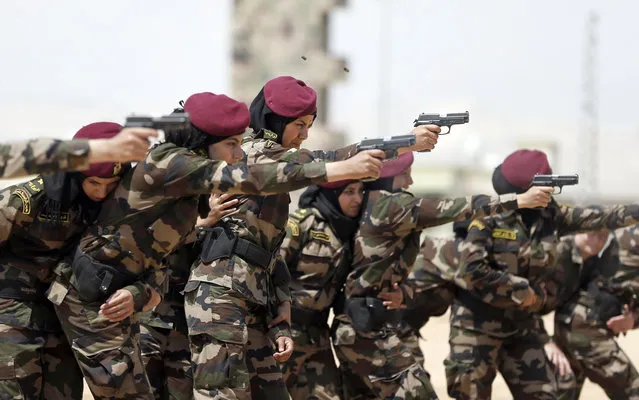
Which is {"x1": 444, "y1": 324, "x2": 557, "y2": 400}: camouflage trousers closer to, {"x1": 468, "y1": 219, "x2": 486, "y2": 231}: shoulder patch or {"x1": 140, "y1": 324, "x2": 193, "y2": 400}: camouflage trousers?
{"x1": 468, "y1": 219, "x2": 486, "y2": 231}: shoulder patch

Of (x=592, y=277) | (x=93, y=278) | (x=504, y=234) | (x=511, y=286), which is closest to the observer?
(x=93, y=278)

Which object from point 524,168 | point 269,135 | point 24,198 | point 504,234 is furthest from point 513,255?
point 24,198

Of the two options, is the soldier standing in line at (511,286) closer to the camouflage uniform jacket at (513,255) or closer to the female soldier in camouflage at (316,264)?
the camouflage uniform jacket at (513,255)

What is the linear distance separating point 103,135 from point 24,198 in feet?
1.63

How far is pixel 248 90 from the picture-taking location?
32906 millimetres

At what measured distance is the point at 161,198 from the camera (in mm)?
6273

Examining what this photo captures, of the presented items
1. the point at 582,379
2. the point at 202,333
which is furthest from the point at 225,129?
the point at 582,379

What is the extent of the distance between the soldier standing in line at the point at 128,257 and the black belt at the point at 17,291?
5.6 inches

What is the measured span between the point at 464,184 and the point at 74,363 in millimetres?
41230

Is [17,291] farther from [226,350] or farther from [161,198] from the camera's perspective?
[226,350]

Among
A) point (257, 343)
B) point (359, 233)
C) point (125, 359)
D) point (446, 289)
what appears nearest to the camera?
point (125, 359)

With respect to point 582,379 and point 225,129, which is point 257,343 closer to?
point 225,129

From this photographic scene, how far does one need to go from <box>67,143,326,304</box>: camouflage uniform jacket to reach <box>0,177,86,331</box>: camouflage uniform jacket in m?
0.16

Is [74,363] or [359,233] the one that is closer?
[74,363]
